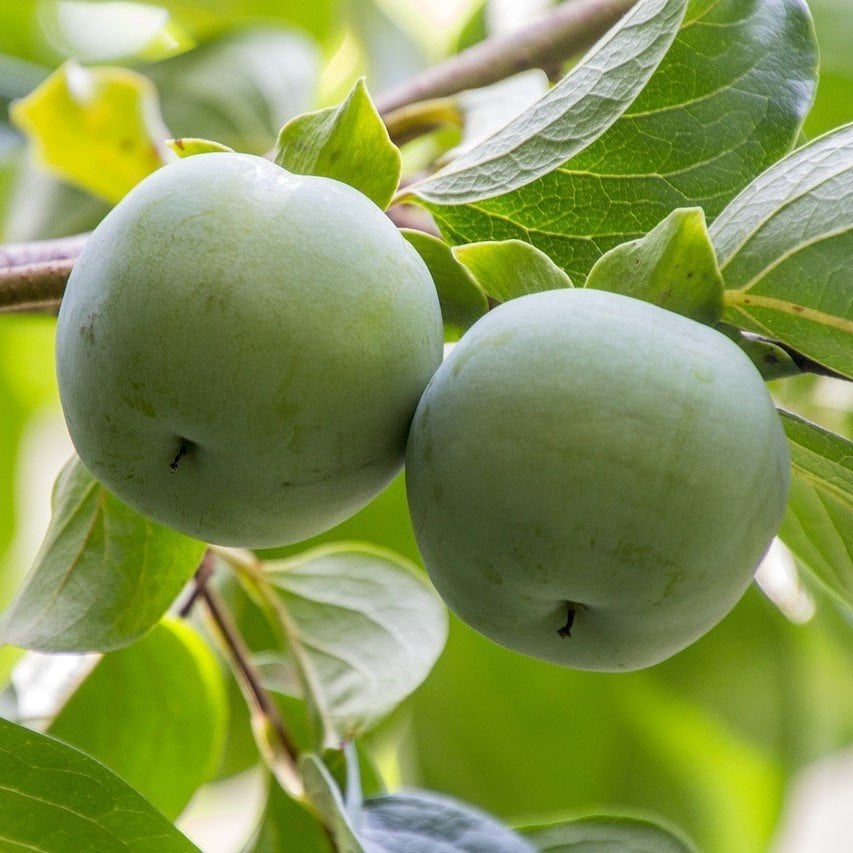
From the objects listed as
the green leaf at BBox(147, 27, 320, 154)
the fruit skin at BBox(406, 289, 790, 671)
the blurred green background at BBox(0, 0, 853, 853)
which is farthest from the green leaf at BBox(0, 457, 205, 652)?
the green leaf at BBox(147, 27, 320, 154)

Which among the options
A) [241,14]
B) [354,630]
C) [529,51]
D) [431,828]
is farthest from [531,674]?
[241,14]

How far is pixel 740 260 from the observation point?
0.60 metres

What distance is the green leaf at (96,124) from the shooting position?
1.17 m

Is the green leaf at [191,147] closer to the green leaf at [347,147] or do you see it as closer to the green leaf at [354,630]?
the green leaf at [347,147]

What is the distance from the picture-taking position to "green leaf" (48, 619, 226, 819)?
986mm

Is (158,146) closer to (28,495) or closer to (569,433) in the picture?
(28,495)

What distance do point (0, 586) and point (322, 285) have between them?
3.67ft

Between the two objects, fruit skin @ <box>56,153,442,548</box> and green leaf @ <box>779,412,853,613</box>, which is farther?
green leaf @ <box>779,412,853,613</box>

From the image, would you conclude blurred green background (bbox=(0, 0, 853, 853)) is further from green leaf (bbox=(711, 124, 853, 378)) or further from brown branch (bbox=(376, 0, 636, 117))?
→ green leaf (bbox=(711, 124, 853, 378))

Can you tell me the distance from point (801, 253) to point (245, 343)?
11.6 inches

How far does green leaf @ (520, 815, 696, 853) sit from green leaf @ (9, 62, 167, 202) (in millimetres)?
781

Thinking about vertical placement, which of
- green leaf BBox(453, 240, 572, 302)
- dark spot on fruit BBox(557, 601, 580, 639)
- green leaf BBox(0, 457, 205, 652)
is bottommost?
green leaf BBox(0, 457, 205, 652)

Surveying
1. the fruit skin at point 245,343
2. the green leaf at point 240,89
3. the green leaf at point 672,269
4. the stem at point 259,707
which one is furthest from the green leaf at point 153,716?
the green leaf at point 240,89

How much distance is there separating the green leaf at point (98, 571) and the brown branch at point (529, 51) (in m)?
0.56
